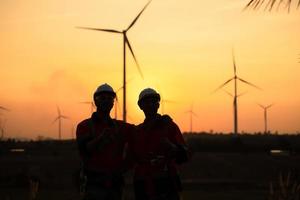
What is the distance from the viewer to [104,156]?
25.1 ft

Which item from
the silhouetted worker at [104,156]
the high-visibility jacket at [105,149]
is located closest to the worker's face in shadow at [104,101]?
the silhouetted worker at [104,156]

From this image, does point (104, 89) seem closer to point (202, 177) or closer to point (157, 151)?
point (157, 151)

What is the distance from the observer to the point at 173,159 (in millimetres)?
7672

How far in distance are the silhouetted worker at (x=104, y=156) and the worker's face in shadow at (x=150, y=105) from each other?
1.22ft

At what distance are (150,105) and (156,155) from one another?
2.12 ft

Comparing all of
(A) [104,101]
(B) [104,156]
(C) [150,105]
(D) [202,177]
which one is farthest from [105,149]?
(D) [202,177]

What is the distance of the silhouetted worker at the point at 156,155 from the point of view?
298 inches

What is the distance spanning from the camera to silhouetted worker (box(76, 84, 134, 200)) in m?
7.64

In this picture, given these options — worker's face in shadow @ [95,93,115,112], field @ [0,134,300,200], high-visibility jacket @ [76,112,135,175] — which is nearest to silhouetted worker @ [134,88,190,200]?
high-visibility jacket @ [76,112,135,175]

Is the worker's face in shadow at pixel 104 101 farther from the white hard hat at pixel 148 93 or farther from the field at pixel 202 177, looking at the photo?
the field at pixel 202 177

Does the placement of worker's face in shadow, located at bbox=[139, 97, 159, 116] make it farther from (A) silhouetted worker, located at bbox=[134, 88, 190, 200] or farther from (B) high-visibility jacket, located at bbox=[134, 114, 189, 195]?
(B) high-visibility jacket, located at bbox=[134, 114, 189, 195]

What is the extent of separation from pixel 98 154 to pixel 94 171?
0.76 ft

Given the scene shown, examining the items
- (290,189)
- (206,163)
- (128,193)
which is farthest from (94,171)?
(206,163)

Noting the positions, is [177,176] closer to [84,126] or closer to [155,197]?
[155,197]
